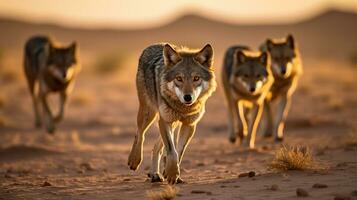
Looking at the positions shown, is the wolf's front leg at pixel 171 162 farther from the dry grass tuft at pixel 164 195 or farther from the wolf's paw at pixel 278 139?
the wolf's paw at pixel 278 139

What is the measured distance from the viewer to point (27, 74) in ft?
54.6

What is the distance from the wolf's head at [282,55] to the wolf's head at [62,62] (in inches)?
188

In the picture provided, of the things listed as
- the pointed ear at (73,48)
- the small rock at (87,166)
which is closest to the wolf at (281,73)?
the small rock at (87,166)

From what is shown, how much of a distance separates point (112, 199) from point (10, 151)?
512cm

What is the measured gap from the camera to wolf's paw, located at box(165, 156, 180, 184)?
7.82m

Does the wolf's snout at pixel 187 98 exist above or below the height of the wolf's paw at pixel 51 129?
above

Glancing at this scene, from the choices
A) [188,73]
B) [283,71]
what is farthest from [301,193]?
[283,71]

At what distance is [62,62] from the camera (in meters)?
15.2

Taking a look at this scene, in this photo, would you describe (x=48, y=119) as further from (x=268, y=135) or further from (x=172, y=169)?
(x=172, y=169)

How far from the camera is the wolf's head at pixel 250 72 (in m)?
11.6

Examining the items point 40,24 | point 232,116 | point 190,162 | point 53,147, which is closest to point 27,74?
point 53,147

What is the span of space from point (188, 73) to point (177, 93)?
1.01 feet

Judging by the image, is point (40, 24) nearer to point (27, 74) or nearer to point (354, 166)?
point (27, 74)

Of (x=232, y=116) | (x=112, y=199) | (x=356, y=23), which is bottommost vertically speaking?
(x=112, y=199)
